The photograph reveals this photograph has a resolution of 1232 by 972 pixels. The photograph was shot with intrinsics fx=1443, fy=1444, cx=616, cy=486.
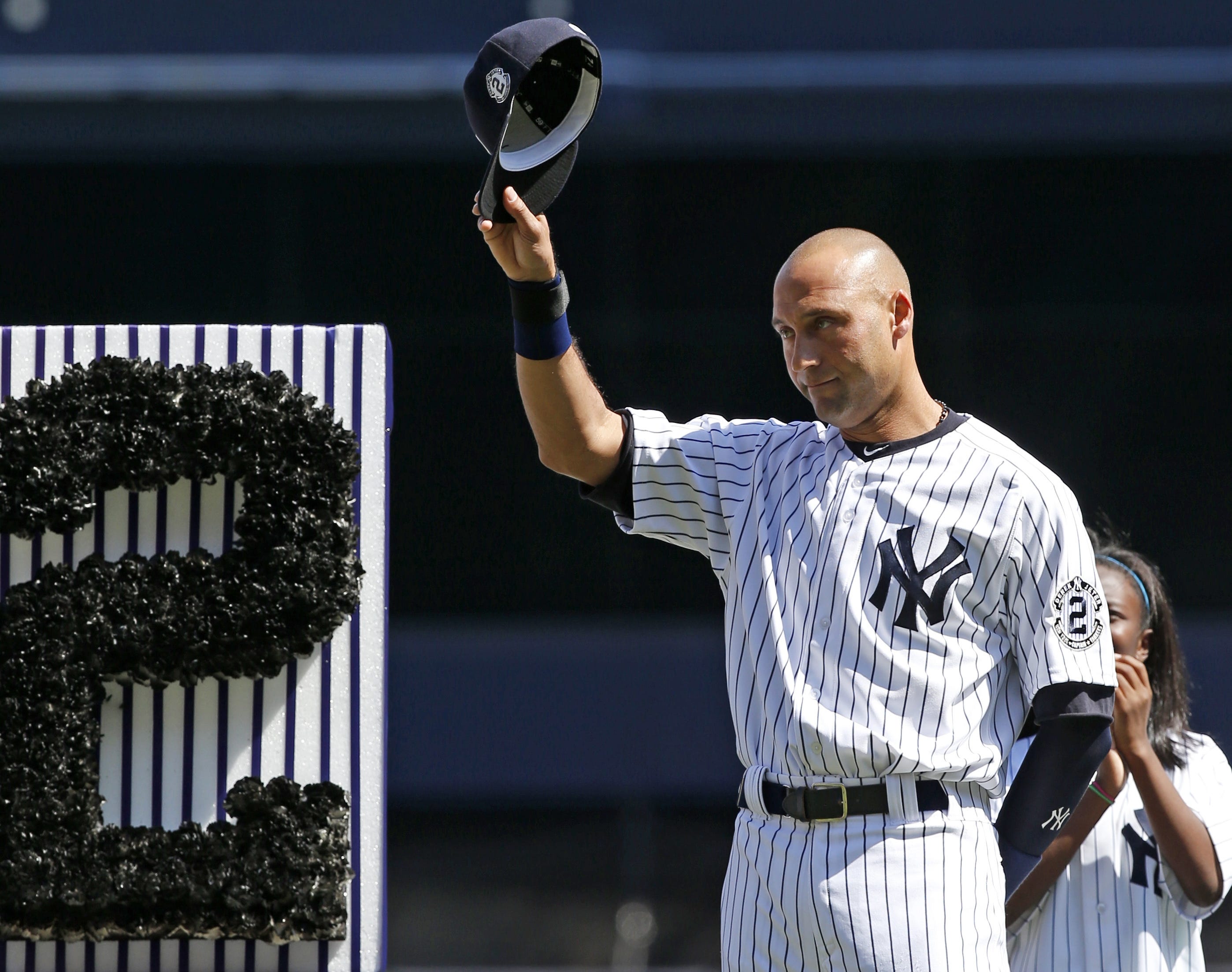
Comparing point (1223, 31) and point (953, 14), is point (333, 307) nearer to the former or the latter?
point (953, 14)

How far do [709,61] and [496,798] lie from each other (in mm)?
5617

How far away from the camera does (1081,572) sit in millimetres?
2467

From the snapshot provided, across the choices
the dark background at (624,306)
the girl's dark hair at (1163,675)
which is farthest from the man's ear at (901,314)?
the dark background at (624,306)

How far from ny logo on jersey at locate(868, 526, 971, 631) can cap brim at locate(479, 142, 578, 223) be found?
0.85 meters

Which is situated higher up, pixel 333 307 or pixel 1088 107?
pixel 1088 107

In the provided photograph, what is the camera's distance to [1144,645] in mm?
3236

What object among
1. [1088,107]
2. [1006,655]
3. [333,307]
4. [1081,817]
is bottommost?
[1081,817]

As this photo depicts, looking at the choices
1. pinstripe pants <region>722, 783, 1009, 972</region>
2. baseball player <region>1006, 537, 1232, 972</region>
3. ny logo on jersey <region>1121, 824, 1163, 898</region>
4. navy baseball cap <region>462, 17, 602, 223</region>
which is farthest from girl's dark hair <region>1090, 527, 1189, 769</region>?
navy baseball cap <region>462, 17, 602, 223</region>

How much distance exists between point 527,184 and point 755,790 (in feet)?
3.70

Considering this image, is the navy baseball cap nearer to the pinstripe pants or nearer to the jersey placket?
the jersey placket

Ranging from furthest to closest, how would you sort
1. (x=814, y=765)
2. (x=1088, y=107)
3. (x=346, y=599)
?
(x=1088, y=107) < (x=346, y=599) < (x=814, y=765)

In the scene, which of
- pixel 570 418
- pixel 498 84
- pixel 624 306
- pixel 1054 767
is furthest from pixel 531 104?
pixel 624 306

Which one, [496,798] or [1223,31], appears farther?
[496,798]

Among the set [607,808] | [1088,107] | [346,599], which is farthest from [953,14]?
[346,599]
